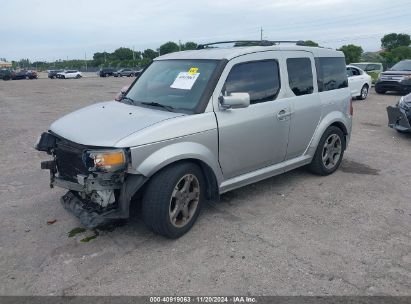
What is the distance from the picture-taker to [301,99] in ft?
16.5

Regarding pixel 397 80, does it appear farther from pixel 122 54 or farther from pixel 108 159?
pixel 122 54

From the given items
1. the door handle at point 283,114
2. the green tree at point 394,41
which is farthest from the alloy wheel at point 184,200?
the green tree at point 394,41

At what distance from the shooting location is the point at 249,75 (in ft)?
14.6

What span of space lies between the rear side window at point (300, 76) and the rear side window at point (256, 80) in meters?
0.28

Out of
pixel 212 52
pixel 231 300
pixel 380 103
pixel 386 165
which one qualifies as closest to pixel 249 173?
pixel 212 52

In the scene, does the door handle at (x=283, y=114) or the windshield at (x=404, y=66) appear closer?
the door handle at (x=283, y=114)

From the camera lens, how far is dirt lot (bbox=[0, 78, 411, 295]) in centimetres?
312

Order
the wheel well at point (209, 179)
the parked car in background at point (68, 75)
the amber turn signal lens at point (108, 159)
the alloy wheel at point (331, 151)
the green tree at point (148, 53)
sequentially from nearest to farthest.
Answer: the amber turn signal lens at point (108, 159)
the wheel well at point (209, 179)
the alloy wheel at point (331, 151)
the parked car in background at point (68, 75)
the green tree at point (148, 53)

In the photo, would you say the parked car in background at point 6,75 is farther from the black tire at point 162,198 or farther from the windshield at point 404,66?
the black tire at point 162,198

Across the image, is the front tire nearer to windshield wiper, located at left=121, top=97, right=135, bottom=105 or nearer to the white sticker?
the white sticker

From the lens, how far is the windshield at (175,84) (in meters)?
4.13

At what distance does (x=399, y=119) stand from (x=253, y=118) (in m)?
5.30

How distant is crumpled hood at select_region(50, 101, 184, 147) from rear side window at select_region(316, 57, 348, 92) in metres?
2.56

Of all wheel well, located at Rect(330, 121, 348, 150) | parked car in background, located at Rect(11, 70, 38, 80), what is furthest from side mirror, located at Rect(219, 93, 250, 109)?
parked car in background, located at Rect(11, 70, 38, 80)
